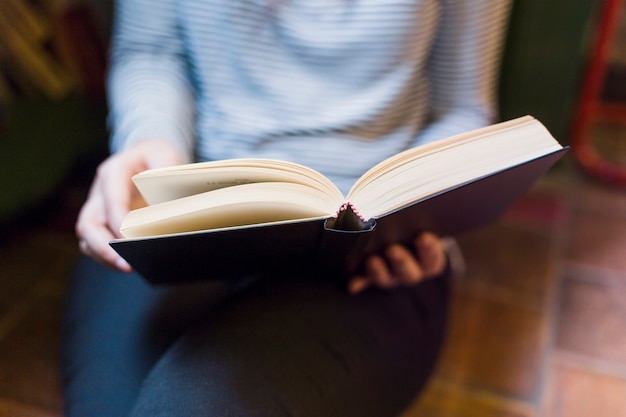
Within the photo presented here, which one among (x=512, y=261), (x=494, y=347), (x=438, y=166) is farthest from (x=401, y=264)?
(x=512, y=261)

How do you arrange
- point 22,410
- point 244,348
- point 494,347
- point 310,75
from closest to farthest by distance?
point 244,348
point 310,75
point 22,410
point 494,347

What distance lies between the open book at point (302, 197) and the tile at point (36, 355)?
1.68 feet

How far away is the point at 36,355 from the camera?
976 millimetres

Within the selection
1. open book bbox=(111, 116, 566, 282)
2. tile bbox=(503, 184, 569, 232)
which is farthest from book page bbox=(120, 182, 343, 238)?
tile bbox=(503, 184, 569, 232)

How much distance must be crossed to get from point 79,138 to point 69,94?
0.10 m

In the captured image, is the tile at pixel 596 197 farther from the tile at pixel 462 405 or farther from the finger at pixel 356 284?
the finger at pixel 356 284

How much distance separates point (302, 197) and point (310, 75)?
0.28 metres

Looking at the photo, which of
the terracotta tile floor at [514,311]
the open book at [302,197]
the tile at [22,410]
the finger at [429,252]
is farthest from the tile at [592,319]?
the tile at [22,410]

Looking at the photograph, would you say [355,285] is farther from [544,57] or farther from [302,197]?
[544,57]

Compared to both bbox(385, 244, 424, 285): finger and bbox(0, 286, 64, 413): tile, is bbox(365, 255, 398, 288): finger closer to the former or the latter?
bbox(385, 244, 424, 285): finger

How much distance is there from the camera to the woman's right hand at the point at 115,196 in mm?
621

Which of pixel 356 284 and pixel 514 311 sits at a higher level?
pixel 356 284

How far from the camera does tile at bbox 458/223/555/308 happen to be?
3.68 ft

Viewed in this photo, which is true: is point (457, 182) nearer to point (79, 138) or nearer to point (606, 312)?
point (606, 312)
